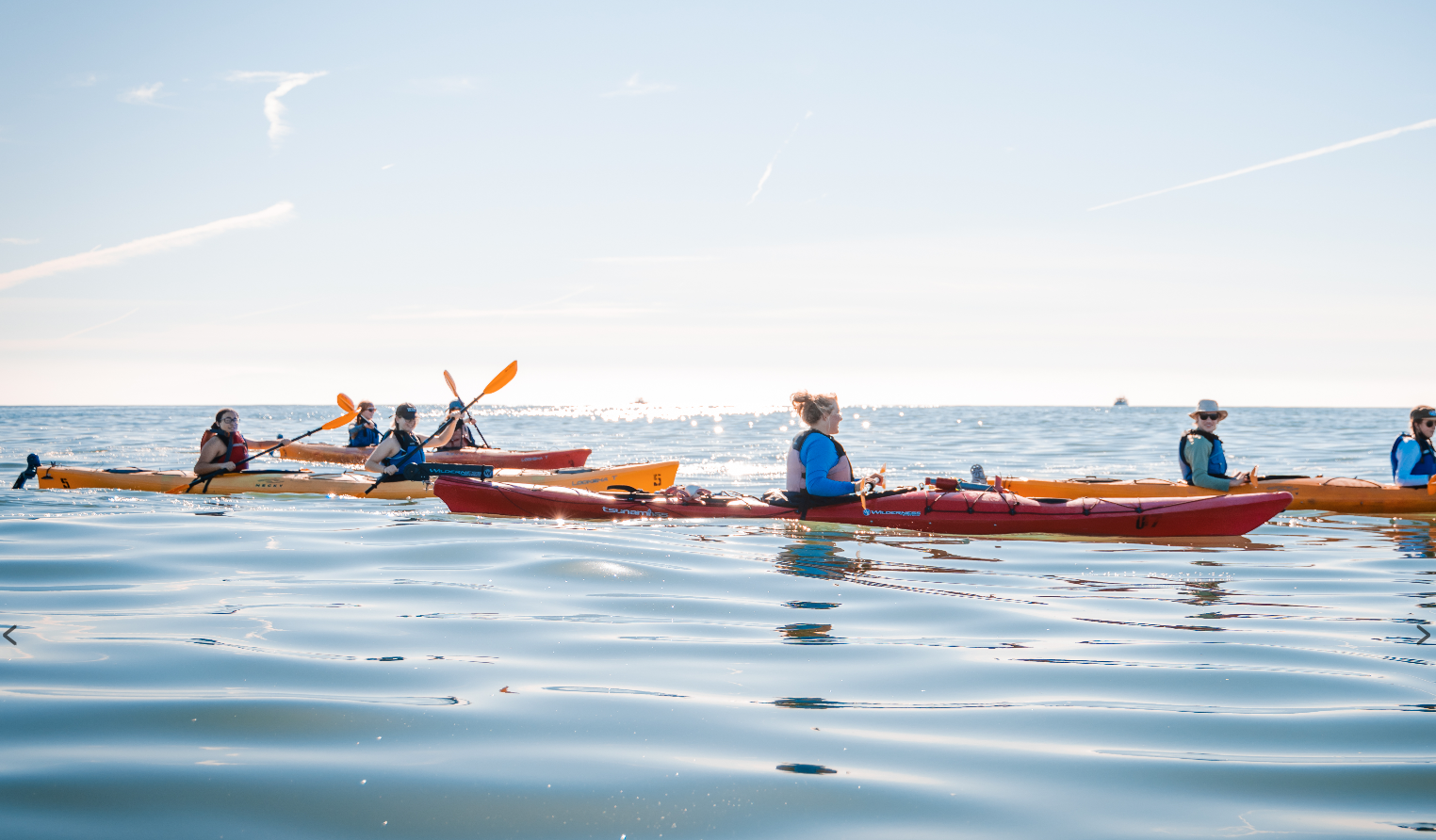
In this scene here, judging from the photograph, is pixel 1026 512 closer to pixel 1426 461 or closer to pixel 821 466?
pixel 821 466

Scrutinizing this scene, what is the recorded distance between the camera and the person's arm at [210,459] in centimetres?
1346

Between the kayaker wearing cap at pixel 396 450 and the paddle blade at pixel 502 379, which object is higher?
the paddle blade at pixel 502 379

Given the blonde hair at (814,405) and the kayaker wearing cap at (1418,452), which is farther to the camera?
the kayaker wearing cap at (1418,452)

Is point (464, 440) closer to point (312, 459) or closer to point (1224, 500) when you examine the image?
→ point (312, 459)

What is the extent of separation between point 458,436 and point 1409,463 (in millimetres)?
15455

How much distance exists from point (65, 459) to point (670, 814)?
86.5 feet

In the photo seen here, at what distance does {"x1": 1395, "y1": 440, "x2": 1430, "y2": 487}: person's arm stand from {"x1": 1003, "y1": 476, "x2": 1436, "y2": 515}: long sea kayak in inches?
3.8

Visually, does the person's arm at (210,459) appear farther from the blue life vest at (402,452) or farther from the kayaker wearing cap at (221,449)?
the blue life vest at (402,452)

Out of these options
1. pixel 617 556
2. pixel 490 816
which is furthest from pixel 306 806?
pixel 617 556

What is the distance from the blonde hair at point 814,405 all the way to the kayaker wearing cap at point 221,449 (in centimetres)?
892

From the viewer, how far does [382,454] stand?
1316cm

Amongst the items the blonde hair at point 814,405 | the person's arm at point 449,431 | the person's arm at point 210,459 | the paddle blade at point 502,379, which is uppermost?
the paddle blade at point 502,379

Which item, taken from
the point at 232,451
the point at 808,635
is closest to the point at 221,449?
the point at 232,451

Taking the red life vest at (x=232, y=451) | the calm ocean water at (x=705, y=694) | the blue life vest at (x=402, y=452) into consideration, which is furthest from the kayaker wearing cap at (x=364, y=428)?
the calm ocean water at (x=705, y=694)
